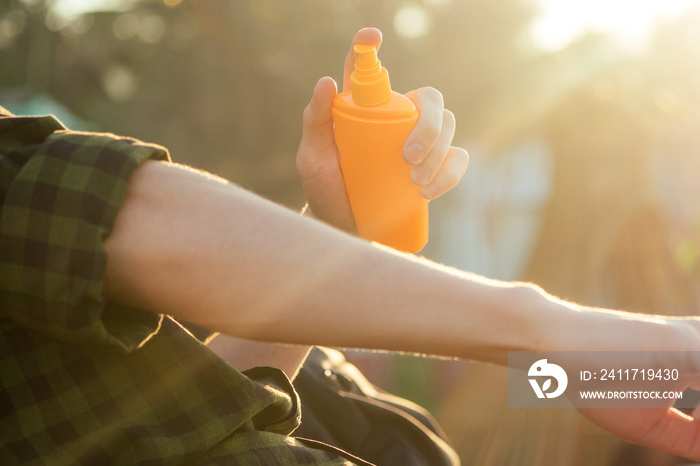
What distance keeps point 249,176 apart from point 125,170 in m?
7.21

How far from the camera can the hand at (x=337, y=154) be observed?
87 centimetres

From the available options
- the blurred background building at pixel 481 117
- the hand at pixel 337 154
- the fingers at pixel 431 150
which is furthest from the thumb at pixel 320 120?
the blurred background building at pixel 481 117

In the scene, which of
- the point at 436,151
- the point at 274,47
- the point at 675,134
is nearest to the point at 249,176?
the point at 274,47

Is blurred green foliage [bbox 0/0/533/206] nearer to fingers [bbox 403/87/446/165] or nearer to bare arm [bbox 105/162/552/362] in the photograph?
fingers [bbox 403/87/446/165]

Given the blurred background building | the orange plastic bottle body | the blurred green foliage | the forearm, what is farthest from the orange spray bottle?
the blurred green foliage

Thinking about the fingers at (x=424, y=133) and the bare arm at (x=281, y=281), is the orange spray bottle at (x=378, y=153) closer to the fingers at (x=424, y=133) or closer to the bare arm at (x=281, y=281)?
the fingers at (x=424, y=133)

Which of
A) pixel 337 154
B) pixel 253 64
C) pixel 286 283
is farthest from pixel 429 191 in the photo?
pixel 253 64

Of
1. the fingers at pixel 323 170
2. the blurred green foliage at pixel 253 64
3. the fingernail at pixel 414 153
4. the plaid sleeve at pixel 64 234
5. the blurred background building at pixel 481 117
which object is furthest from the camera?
the blurred green foliage at pixel 253 64

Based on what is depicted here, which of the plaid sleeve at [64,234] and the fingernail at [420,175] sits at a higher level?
the fingernail at [420,175]

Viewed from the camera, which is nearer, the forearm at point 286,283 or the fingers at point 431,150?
the forearm at point 286,283

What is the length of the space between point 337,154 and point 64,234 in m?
0.54

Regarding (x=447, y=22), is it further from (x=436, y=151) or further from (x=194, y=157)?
(x=436, y=151)

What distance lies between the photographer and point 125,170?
549 mm

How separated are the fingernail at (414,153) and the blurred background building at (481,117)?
3.89 ft
